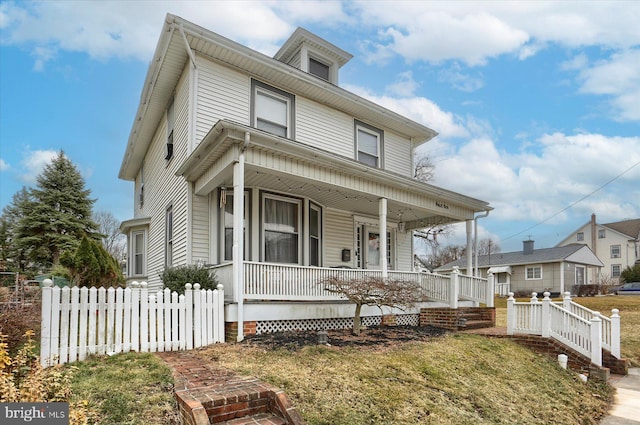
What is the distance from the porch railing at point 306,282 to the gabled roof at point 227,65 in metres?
5.36

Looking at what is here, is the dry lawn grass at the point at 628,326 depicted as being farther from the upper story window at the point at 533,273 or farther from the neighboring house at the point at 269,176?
the upper story window at the point at 533,273

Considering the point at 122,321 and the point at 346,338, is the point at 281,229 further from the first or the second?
the point at 122,321

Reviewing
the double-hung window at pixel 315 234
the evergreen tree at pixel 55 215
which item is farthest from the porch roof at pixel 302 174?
the evergreen tree at pixel 55 215

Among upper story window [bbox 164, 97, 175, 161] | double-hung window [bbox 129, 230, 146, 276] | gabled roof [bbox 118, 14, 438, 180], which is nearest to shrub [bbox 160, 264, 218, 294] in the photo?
upper story window [bbox 164, 97, 175, 161]

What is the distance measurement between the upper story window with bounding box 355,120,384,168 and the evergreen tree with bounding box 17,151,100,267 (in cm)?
2060

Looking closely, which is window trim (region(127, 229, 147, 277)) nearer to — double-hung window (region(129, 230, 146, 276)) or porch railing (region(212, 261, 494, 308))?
double-hung window (region(129, 230, 146, 276))

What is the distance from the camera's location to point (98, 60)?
37.3 feet

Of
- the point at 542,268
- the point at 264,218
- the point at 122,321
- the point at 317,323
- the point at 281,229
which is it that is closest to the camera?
the point at 122,321

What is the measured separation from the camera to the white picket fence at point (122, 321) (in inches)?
219

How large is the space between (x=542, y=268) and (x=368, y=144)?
2808 cm

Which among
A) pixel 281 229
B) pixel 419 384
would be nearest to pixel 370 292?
pixel 419 384

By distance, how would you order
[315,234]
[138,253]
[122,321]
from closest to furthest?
[122,321] < [315,234] < [138,253]

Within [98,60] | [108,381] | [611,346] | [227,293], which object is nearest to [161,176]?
[98,60]

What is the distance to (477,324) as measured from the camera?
11.0m
